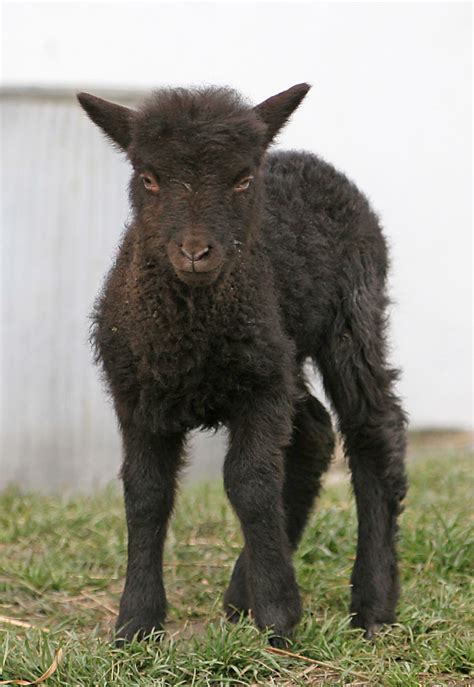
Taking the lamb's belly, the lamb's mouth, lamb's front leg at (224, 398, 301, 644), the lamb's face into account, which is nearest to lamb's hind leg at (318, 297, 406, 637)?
lamb's front leg at (224, 398, 301, 644)

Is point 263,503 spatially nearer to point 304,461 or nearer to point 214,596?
point 304,461

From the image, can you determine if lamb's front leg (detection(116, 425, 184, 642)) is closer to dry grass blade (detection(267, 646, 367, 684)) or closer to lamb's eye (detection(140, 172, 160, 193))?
dry grass blade (detection(267, 646, 367, 684))

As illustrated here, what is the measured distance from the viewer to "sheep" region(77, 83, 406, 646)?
5520 millimetres

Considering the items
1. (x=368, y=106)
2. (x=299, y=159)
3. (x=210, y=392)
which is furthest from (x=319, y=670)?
(x=368, y=106)


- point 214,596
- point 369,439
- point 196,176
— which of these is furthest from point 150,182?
point 214,596

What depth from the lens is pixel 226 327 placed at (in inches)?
225

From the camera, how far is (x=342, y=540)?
7.89 metres

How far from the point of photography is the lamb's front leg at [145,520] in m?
6.00

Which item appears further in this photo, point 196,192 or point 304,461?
point 304,461

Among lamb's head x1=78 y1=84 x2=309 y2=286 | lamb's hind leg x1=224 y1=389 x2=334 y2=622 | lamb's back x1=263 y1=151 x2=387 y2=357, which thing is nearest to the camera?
lamb's head x1=78 y1=84 x2=309 y2=286

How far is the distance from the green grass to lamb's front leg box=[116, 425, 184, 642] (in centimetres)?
17

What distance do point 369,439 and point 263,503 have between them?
1.12 metres

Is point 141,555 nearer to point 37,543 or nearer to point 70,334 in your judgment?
point 37,543

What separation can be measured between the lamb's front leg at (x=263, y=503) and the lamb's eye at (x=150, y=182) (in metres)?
1.10
